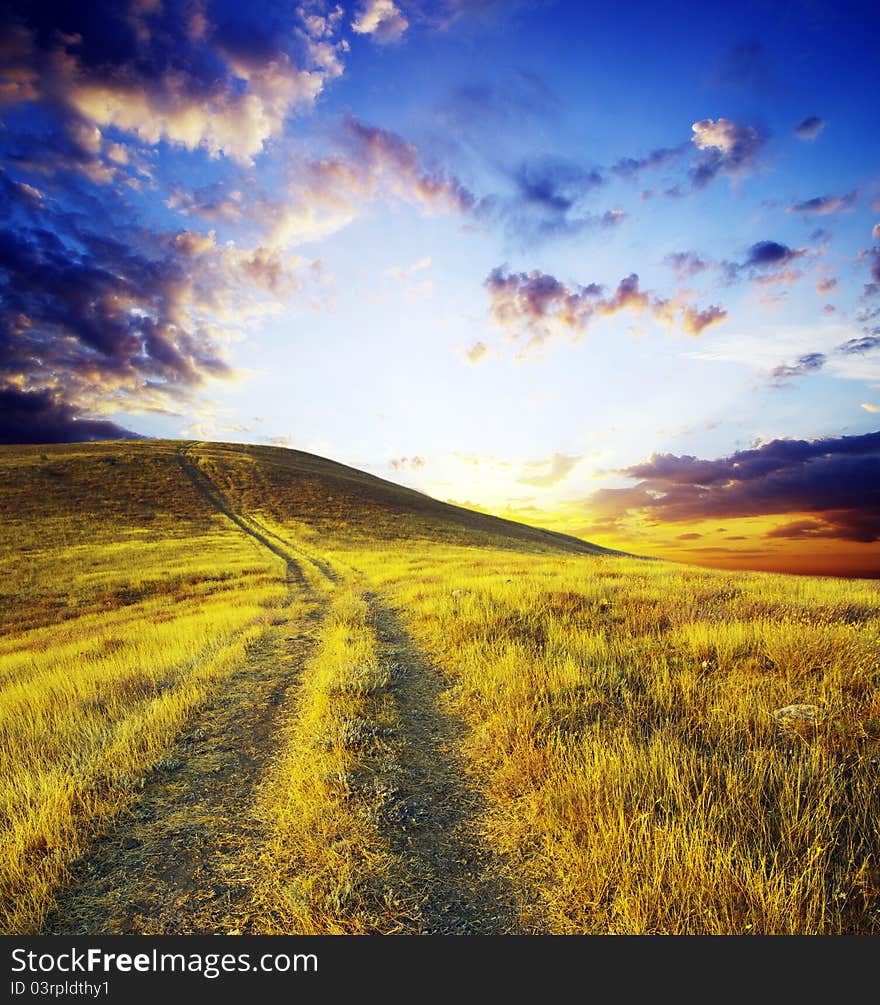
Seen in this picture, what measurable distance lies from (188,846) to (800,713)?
20.7 feet

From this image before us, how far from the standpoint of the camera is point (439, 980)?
2789mm

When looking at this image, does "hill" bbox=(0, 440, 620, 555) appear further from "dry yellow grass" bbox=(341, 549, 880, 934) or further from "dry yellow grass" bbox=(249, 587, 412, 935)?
"dry yellow grass" bbox=(341, 549, 880, 934)

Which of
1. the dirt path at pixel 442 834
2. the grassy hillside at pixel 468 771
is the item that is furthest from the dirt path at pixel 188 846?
the dirt path at pixel 442 834

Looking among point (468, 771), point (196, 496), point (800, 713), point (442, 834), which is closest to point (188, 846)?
point (442, 834)

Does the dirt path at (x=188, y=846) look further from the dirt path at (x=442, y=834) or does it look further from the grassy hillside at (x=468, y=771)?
the dirt path at (x=442, y=834)

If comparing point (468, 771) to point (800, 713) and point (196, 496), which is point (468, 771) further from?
point (196, 496)

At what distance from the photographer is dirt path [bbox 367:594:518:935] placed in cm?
329

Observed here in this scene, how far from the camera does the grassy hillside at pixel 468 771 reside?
3.28 m

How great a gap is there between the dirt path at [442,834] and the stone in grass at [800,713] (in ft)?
11.5

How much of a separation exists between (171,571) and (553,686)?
25.8m

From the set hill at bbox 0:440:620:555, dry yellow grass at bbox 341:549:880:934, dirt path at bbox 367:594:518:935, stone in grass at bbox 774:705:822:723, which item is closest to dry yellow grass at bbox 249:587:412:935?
dirt path at bbox 367:594:518:935

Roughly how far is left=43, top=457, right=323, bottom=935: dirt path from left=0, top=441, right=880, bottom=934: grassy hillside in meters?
0.03

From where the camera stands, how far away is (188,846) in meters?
4.17

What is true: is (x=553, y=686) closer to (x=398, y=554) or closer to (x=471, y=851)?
(x=471, y=851)
